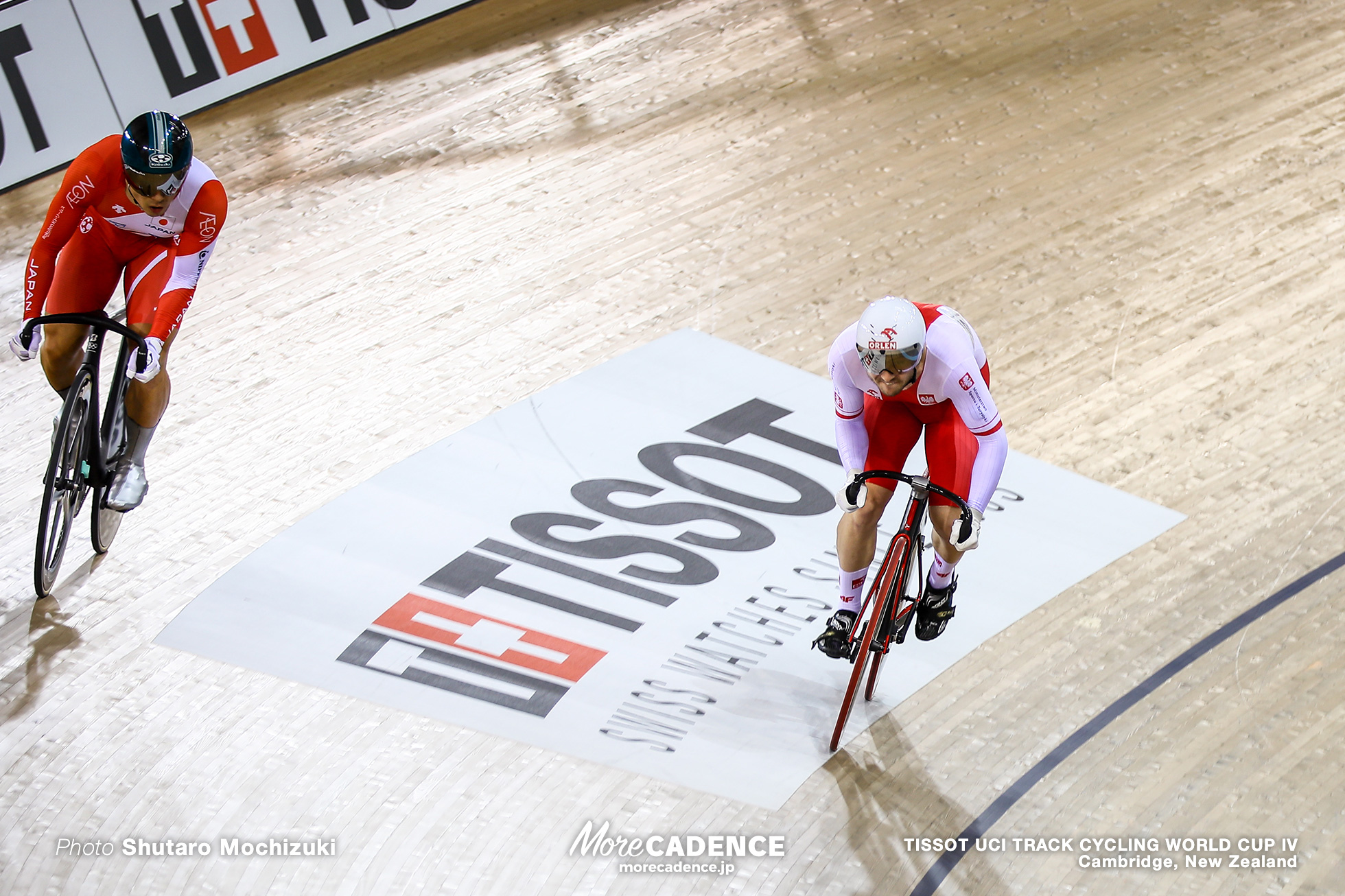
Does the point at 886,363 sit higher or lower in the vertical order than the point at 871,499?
higher

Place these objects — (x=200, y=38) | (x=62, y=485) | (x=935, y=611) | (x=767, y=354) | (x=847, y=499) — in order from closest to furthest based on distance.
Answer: (x=847, y=499)
(x=935, y=611)
(x=62, y=485)
(x=767, y=354)
(x=200, y=38)

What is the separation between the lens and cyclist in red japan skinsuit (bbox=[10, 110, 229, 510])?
344cm

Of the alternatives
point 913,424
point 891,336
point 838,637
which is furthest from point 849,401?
point 838,637

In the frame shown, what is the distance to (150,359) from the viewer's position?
3.42 metres

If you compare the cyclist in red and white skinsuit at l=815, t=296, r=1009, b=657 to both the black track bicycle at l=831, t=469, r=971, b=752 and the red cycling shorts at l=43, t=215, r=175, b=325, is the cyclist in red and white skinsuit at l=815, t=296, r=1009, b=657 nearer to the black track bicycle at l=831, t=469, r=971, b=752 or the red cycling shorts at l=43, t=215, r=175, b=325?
the black track bicycle at l=831, t=469, r=971, b=752

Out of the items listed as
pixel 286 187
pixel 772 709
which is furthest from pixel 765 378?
pixel 286 187

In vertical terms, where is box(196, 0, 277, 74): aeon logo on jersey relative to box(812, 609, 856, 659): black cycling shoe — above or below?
above

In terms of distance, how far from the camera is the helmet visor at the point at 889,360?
2639 mm

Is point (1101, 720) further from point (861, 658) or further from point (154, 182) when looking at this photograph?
point (154, 182)

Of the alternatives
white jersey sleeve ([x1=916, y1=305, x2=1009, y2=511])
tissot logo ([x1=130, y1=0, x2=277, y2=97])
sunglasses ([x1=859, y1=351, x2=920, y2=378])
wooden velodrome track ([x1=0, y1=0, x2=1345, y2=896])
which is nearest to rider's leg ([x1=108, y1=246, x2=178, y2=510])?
wooden velodrome track ([x1=0, y1=0, x2=1345, y2=896])

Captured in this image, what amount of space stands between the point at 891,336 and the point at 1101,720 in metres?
1.32

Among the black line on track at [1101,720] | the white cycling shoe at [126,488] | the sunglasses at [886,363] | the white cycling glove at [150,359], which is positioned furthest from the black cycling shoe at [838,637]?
the white cycling shoe at [126,488]

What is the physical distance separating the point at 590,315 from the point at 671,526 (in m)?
1.39

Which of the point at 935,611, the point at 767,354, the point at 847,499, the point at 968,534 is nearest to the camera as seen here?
the point at 968,534
